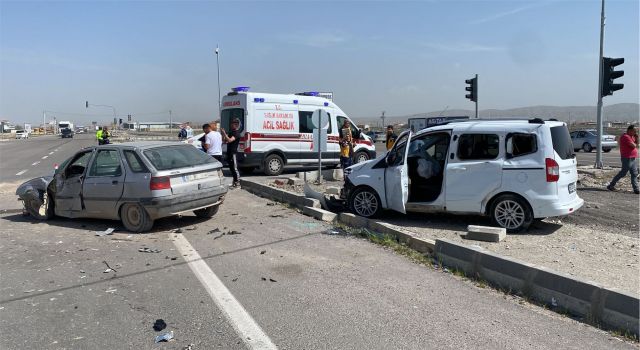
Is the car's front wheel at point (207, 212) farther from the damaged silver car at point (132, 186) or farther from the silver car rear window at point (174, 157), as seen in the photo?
the silver car rear window at point (174, 157)

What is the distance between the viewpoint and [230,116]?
614 inches

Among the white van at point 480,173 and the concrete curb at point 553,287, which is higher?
the white van at point 480,173

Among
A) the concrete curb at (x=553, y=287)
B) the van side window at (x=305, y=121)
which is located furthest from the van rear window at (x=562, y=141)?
the van side window at (x=305, y=121)

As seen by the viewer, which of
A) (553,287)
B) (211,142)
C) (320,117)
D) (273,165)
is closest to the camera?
(553,287)

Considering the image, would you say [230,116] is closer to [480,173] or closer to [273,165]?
[273,165]

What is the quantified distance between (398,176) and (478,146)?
1378 millimetres

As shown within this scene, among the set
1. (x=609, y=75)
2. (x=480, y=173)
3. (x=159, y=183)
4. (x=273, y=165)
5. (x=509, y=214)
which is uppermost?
(x=609, y=75)

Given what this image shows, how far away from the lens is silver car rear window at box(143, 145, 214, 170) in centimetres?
805

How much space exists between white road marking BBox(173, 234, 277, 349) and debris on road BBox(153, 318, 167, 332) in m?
0.55

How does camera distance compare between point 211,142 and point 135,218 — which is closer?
point 135,218

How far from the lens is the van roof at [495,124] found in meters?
7.59

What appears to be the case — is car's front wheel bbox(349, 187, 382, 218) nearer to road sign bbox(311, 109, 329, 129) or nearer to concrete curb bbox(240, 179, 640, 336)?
concrete curb bbox(240, 179, 640, 336)

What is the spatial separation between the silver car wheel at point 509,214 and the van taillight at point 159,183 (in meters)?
5.26

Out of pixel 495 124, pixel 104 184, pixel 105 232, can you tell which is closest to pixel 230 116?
pixel 104 184
